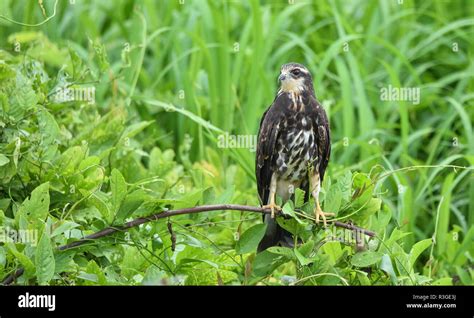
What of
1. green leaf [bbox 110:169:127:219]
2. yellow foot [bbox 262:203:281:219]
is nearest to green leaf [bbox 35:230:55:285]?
green leaf [bbox 110:169:127:219]

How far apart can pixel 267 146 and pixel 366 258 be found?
0.74m

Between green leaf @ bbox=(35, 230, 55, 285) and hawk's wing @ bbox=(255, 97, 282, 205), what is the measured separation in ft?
3.33

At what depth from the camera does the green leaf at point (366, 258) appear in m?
3.01

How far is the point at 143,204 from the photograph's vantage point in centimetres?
299

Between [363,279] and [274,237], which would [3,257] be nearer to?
[274,237]

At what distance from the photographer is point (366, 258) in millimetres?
3033

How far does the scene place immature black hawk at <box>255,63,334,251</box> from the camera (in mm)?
3619

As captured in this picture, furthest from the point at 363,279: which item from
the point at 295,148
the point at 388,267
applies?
the point at 295,148

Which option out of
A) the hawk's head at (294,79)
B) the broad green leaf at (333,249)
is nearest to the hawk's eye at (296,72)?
the hawk's head at (294,79)

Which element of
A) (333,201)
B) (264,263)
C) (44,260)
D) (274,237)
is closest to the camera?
(44,260)

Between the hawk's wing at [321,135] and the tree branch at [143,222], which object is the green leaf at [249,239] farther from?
the hawk's wing at [321,135]

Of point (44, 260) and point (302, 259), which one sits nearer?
point (44, 260)

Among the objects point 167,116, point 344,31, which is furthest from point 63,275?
point 344,31
